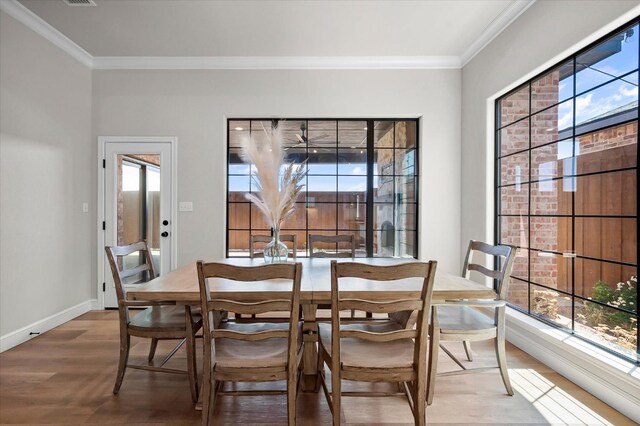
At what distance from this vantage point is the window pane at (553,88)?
2512 millimetres

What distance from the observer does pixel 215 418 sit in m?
1.85

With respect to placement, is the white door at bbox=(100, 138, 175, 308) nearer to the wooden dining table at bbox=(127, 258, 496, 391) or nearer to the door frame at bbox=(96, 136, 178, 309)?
the door frame at bbox=(96, 136, 178, 309)

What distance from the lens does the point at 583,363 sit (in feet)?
7.13

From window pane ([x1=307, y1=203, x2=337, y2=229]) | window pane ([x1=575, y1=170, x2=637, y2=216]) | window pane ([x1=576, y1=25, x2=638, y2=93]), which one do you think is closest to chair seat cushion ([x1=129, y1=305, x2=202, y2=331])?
window pane ([x1=307, y1=203, x2=337, y2=229])

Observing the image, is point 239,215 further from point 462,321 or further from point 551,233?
point 551,233

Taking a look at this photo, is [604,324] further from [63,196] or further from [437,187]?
[63,196]

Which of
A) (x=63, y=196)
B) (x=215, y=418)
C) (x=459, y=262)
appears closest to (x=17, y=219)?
(x=63, y=196)

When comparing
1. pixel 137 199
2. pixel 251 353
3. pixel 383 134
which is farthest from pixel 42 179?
pixel 383 134

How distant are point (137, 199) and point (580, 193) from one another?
13.8 feet

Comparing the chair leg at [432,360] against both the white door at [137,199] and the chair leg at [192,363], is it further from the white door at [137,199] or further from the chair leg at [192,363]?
the white door at [137,199]

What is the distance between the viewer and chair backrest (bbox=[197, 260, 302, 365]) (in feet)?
4.87

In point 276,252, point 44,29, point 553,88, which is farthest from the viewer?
point 44,29

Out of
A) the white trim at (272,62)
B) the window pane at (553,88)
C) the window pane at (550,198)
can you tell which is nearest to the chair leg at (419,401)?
the window pane at (550,198)

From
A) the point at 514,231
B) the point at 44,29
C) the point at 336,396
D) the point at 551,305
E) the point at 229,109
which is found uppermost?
the point at 44,29
